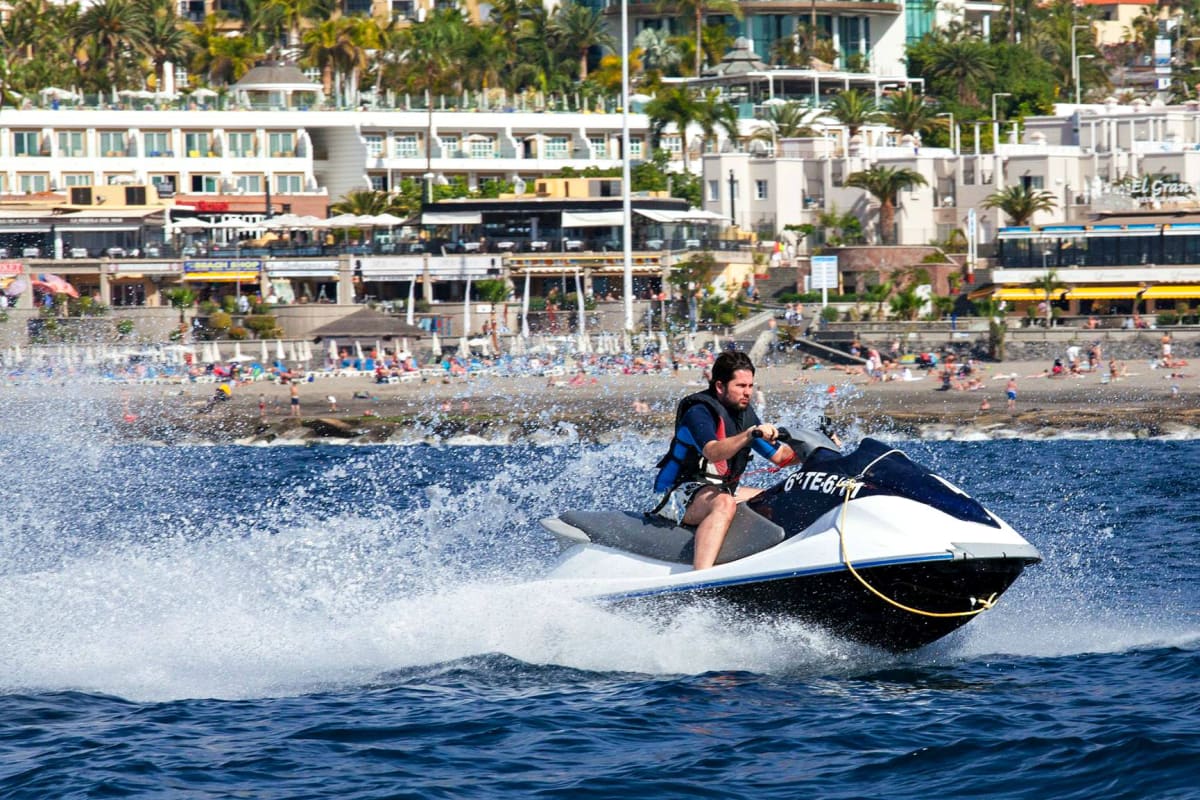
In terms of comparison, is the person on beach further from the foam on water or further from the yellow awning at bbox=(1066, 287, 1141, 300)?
the yellow awning at bbox=(1066, 287, 1141, 300)

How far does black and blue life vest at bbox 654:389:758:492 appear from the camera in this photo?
13180 millimetres

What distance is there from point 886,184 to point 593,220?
1228 cm

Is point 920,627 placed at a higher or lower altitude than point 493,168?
lower

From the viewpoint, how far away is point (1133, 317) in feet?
197

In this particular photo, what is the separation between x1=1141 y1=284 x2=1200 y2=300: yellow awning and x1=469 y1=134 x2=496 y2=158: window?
35110 mm

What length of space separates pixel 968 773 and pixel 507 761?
2878mm

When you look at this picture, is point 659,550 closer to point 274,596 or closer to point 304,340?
point 274,596

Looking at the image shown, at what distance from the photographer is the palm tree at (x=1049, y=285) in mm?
63906

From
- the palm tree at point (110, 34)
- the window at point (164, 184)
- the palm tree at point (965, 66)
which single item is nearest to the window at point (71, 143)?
the window at point (164, 184)

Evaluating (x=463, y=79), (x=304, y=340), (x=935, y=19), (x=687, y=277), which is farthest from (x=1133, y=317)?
(x=935, y=19)

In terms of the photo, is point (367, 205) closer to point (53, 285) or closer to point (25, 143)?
point (53, 285)

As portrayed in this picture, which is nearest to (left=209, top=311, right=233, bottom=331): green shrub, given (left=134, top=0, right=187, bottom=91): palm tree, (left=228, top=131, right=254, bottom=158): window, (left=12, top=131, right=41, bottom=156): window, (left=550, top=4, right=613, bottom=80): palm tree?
(left=228, top=131, right=254, bottom=158): window

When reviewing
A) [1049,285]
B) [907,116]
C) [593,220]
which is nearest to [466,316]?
[593,220]

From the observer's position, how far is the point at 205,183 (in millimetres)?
87000
